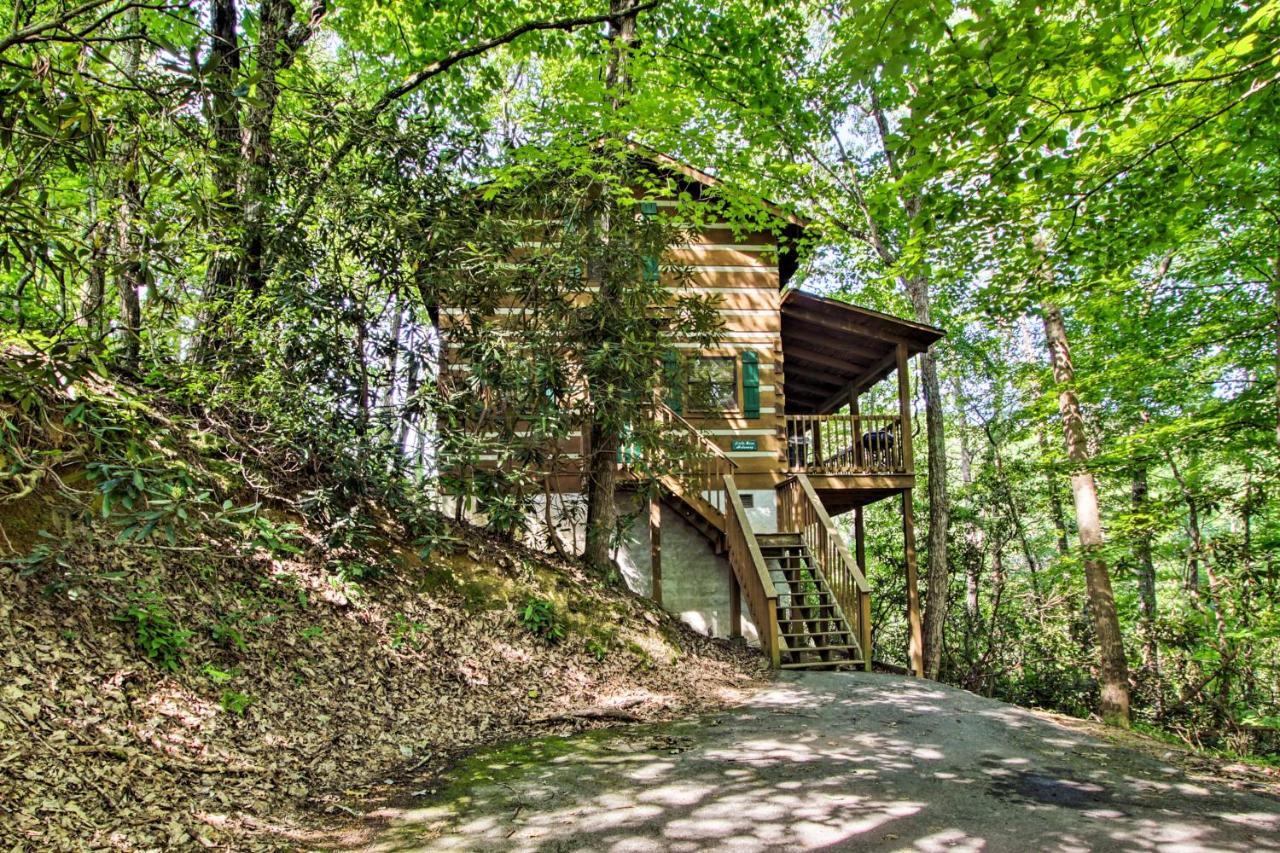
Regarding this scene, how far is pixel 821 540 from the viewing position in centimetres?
1015

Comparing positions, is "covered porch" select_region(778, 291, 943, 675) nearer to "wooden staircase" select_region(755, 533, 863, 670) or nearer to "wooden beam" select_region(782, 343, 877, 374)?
"wooden beam" select_region(782, 343, 877, 374)

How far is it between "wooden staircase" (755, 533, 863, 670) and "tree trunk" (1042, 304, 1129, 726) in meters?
3.96

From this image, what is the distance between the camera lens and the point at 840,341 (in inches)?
543

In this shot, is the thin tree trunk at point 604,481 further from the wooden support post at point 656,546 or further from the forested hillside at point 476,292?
the wooden support post at point 656,546

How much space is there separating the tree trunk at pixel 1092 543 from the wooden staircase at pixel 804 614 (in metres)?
3.96

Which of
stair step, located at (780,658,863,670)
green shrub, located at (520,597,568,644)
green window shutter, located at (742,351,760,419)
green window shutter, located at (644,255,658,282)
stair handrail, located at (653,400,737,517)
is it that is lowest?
stair step, located at (780,658,863,670)

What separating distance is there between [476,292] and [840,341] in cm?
829

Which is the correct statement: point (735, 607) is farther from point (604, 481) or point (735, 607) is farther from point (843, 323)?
point (843, 323)

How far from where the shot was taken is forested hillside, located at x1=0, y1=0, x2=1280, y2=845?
3.54 m

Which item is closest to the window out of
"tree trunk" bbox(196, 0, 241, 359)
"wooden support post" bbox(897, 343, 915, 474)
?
"wooden support post" bbox(897, 343, 915, 474)

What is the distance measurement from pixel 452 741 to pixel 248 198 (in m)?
5.56

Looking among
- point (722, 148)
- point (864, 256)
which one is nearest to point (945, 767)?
point (722, 148)

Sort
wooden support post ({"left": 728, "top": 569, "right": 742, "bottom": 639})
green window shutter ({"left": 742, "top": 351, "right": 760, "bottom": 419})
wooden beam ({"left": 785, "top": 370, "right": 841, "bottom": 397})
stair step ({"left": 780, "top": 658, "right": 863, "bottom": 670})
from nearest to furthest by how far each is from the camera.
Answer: stair step ({"left": 780, "top": 658, "right": 863, "bottom": 670}), wooden support post ({"left": 728, "top": 569, "right": 742, "bottom": 639}), green window shutter ({"left": 742, "top": 351, "right": 760, "bottom": 419}), wooden beam ({"left": 785, "top": 370, "right": 841, "bottom": 397})

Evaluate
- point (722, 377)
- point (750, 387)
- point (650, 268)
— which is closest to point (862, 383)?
point (750, 387)
